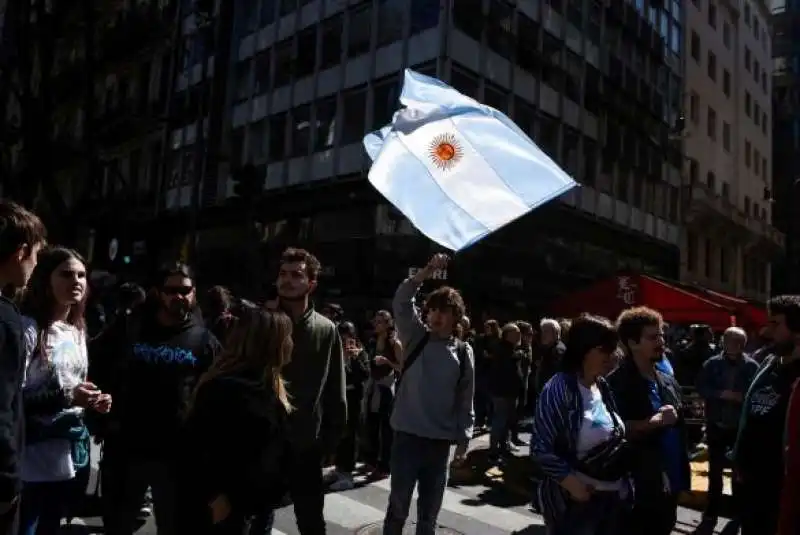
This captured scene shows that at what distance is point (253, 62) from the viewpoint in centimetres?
2681

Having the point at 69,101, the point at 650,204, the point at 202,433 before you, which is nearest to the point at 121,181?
the point at 69,101

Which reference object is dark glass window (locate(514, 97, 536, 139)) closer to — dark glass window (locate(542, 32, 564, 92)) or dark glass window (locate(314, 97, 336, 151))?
dark glass window (locate(542, 32, 564, 92))

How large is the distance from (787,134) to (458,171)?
51.0 meters

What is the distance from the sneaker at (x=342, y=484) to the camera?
7078 mm

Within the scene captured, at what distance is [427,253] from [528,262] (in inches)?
181

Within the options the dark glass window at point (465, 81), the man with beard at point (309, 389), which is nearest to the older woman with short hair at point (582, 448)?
the man with beard at point (309, 389)

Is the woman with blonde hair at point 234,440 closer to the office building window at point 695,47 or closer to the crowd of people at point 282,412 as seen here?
the crowd of people at point 282,412

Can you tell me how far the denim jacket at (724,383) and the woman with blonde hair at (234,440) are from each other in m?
5.23

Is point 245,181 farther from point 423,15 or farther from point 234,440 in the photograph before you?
point 234,440

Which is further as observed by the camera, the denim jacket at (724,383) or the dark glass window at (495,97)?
the dark glass window at (495,97)

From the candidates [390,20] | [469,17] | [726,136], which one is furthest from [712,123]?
[390,20]

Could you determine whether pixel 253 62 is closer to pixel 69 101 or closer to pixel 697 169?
pixel 69 101

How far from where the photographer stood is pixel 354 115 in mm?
22453

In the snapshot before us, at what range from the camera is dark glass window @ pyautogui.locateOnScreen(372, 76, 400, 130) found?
21.2 metres
